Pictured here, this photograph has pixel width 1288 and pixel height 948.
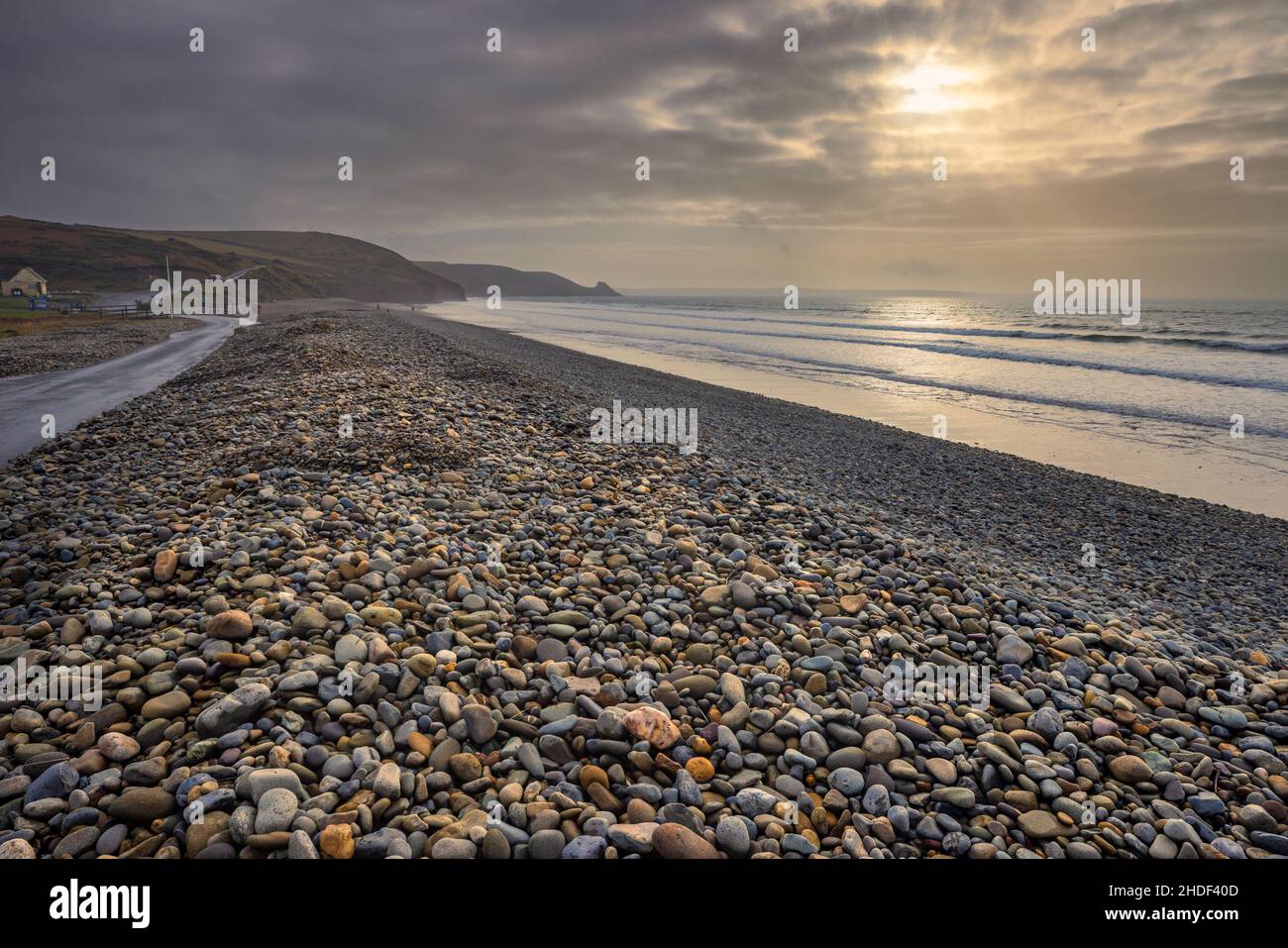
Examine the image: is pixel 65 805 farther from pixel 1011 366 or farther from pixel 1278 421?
pixel 1011 366

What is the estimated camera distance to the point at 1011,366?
34750mm

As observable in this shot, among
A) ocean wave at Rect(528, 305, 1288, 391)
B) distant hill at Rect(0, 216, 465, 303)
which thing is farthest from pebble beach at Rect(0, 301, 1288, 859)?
distant hill at Rect(0, 216, 465, 303)

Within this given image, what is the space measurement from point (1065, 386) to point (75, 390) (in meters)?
35.4

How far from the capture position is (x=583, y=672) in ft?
15.3

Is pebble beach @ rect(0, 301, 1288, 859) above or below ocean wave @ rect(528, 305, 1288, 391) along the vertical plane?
below

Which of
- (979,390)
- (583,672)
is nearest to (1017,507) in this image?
(583,672)

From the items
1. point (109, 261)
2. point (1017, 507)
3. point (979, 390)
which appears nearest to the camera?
point (1017, 507)

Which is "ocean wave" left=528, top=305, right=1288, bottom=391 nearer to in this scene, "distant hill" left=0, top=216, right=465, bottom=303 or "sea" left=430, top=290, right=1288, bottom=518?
"sea" left=430, top=290, right=1288, bottom=518

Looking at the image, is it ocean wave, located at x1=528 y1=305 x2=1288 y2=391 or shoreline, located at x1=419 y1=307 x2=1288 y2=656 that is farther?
ocean wave, located at x1=528 y1=305 x2=1288 y2=391

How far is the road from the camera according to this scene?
40.4 feet

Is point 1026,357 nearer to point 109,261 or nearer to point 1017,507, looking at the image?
point 1017,507

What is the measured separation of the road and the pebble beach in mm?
3729
